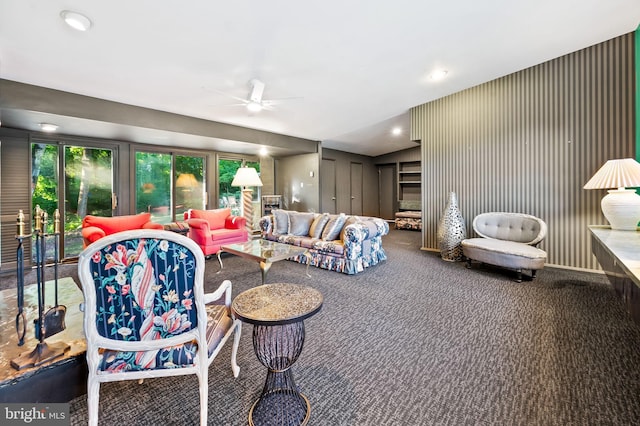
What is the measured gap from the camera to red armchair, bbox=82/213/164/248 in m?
3.55

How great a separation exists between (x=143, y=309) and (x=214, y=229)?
407 cm

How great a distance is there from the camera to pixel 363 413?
135 centimetres

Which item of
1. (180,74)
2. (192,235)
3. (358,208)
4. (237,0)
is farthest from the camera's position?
(358,208)

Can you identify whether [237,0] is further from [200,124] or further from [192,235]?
[192,235]

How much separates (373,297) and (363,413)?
5.28 ft

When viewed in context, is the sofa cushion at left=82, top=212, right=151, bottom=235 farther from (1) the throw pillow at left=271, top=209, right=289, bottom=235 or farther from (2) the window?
(1) the throw pillow at left=271, top=209, right=289, bottom=235

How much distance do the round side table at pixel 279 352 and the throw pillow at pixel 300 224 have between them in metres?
3.16

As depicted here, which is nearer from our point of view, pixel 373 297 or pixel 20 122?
pixel 373 297

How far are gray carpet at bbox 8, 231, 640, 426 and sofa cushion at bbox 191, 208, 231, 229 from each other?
10.0ft

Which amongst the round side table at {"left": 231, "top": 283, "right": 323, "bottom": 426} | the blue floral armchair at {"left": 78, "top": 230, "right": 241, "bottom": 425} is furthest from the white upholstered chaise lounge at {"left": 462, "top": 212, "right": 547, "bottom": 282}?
the blue floral armchair at {"left": 78, "top": 230, "right": 241, "bottom": 425}

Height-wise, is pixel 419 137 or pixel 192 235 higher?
pixel 419 137

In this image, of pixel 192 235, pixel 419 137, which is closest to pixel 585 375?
pixel 419 137

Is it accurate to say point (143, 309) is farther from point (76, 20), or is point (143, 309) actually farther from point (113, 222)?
point (113, 222)

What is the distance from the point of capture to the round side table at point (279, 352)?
4.25 ft
